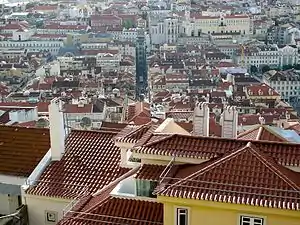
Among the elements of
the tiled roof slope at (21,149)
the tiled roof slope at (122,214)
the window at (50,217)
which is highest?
the tiled roof slope at (122,214)

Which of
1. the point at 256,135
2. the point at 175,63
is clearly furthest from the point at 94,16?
the point at 256,135

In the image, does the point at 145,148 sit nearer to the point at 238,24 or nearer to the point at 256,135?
the point at 256,135

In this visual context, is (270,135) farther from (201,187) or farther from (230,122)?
(201,187)

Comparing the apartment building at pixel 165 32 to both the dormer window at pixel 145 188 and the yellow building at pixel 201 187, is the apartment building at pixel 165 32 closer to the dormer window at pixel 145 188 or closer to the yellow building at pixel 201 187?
the yellow building at pixel 201 187

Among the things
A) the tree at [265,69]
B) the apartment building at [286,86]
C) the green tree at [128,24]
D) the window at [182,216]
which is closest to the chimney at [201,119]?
the window at [182,216]

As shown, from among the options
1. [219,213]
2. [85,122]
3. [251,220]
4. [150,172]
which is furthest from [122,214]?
[85,122]

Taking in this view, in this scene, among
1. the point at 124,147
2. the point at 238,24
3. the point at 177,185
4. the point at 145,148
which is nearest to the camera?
the point at 177,185

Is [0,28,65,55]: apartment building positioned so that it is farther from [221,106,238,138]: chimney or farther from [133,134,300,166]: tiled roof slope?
[133,134,300,166]: tiled roof slope
